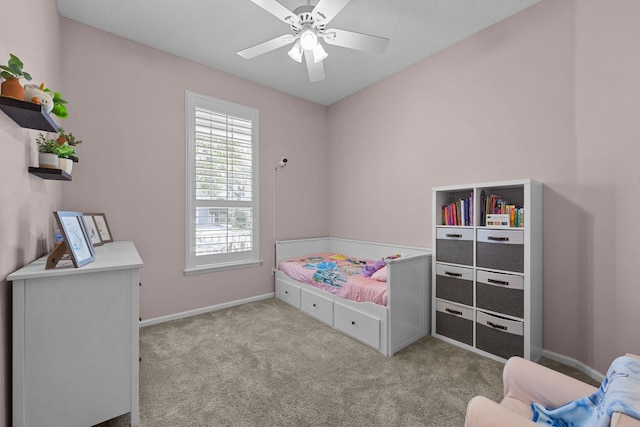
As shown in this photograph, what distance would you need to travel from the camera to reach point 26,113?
4.03 feet

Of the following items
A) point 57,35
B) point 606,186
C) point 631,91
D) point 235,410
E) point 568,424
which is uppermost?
point 57,35

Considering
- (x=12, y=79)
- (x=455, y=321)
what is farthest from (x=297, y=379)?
(x=12, y=79)

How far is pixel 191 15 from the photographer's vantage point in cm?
240

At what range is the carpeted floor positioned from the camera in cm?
161

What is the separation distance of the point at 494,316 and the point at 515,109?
5.91ft

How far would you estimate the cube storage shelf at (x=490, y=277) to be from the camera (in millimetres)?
2084

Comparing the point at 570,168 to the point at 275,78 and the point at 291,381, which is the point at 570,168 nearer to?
the point at 291,381

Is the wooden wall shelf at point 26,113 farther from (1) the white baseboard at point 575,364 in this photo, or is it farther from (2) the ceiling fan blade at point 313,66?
(1) the white baseboard at point 575,364

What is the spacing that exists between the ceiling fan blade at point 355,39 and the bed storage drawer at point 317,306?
235cm

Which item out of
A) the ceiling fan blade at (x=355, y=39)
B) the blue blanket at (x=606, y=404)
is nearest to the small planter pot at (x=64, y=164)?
the ceiling fan blade at (x=355, y=39)

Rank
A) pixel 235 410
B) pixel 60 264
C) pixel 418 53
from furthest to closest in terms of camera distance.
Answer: pixel 418 53 < pixel 235 410 < pixel 60 264

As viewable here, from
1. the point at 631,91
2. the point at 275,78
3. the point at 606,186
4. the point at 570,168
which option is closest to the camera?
the point at 631,91

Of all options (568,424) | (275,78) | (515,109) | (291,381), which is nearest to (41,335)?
(291,381)

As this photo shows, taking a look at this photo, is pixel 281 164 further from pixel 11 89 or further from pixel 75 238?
pixel 11 89
